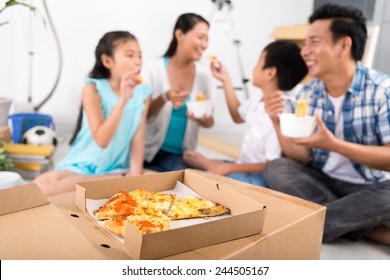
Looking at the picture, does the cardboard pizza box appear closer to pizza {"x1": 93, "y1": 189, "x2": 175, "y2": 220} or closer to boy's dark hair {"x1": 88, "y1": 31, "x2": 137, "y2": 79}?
pizza {"x1": 93, "y1": 189, "x2": 175, "y2": 220}

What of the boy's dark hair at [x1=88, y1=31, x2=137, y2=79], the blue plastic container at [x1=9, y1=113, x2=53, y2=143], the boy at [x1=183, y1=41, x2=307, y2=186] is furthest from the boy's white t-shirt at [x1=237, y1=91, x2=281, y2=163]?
the blue plastic container at [x1=9, y1=113, x2=53, y2=143]

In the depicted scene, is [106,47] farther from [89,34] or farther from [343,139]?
[343,139]

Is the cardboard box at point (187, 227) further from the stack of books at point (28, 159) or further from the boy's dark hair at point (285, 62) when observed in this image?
the stack of books at point (28, 159)

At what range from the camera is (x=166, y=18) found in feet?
5.57

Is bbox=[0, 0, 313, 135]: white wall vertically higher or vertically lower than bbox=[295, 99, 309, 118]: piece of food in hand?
higher

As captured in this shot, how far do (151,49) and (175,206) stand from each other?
3.83 feet

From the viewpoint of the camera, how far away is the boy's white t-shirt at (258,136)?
159 centimetres

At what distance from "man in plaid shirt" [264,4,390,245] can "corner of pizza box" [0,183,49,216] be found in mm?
838

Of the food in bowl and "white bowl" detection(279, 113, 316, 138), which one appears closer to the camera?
"white bowl" detection(279, 113, 316, 138)

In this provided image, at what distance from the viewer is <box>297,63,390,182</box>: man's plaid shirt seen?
4.36ft

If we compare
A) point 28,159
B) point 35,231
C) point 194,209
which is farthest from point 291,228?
point 28,159

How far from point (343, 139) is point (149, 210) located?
0.97 m

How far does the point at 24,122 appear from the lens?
206cm

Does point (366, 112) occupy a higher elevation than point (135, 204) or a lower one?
higher
